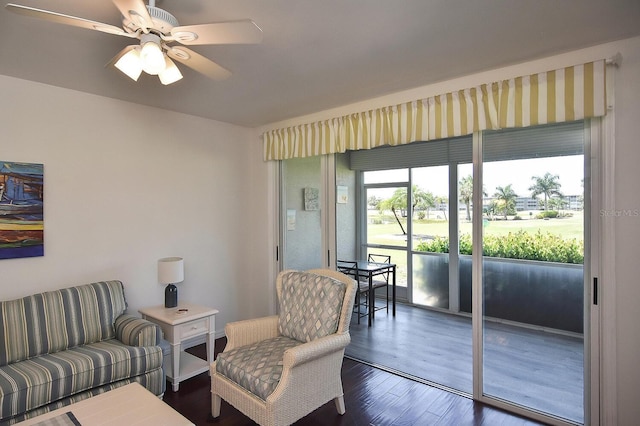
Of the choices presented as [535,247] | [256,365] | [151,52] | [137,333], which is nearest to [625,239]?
[535,247]

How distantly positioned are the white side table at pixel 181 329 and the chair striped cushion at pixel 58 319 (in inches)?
13.5

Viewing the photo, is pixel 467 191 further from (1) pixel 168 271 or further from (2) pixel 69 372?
(2) pixel 69 372

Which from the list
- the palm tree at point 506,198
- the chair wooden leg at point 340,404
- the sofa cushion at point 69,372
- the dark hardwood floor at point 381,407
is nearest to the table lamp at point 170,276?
the sofa cushion at point 69,372

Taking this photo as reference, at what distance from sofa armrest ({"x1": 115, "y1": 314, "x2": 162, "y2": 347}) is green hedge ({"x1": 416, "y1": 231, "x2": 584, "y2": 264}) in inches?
102

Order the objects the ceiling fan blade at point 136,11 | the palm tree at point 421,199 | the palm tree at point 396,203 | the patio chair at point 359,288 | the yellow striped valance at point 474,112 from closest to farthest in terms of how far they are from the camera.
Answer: the ceiling fan blade at point 136,11 → the yellow striped valance at point 474,112 → the patio chair at point 359,288 → the palm tree at point 396,203 → the palm tree at point 421,199

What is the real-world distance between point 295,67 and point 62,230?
2337mm

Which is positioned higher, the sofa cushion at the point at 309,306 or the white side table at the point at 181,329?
the sofa cushion at the point at 309,306

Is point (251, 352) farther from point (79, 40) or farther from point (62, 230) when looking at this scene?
point (79, 40)

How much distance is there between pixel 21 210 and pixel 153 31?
210cm

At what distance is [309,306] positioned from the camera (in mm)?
2564

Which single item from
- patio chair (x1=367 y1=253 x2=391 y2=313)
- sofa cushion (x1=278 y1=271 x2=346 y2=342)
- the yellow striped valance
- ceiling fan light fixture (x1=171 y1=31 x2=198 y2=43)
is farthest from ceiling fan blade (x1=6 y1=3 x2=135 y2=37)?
patio chair (x1=367 y1=253 x2=391 y2=313)

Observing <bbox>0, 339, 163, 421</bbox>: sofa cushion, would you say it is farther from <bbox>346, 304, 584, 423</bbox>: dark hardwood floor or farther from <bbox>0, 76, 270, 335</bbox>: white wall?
<bbox>346, 304, 584, 423</bbox>: dark hardwood floor

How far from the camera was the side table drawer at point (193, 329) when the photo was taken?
115 inches

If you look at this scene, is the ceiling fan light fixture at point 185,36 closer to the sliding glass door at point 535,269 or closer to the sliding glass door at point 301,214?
the sliding glass door at point 535,269
